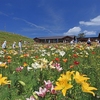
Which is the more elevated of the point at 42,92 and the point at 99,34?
the point at 99,34

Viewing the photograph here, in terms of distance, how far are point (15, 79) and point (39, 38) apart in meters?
76.3

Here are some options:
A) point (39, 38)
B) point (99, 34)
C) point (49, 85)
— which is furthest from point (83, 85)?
point (39, 38)

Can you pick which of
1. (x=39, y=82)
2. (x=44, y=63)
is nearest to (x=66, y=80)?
(x=44, y=63)

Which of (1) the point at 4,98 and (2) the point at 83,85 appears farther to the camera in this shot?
(1) the point at 4,98

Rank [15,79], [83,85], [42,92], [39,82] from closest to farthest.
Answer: [83,85]
[42,92]
[39,82]
[15,79]

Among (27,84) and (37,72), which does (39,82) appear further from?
(37,72)

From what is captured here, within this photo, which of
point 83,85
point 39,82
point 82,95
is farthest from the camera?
point 39,82

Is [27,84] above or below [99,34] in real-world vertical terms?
below

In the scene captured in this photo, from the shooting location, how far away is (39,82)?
3.72 meters

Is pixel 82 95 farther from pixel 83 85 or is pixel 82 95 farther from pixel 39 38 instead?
pixel 39 38

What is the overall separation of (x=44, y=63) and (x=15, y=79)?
105 cm

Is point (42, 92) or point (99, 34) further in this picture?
point (99, 34)

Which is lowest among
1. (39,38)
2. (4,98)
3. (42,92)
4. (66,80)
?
(4,98)

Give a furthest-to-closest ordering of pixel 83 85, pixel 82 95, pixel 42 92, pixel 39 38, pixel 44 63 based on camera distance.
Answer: pixel 39 38 < pixel 44 63 < pixel 82 95 < pixel 42 92 < pixel 83 85
